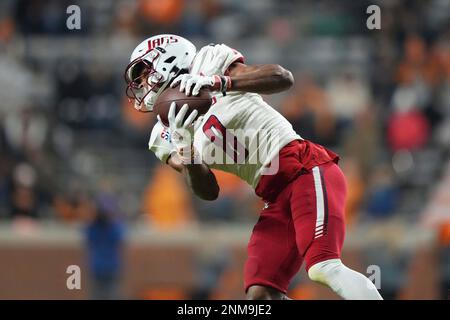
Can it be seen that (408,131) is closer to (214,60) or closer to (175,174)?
(175,174)

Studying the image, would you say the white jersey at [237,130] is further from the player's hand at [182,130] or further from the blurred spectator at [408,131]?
the blurred spectator at [408,131]

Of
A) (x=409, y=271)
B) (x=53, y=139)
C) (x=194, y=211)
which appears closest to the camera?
(x=409, y=271)

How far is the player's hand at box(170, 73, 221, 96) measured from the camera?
18.2 feet

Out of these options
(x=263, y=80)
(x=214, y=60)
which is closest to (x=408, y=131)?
(x=214, y=60)

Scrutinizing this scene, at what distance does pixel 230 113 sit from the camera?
19.6 ft

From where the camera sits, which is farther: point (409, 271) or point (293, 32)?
point (293, 32)

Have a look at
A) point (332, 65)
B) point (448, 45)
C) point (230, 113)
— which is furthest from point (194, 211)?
point (230, 113)

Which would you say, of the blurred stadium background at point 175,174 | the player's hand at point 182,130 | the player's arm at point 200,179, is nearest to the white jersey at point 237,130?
the player's arm at point 200,179

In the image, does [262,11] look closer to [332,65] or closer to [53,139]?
[332,65]

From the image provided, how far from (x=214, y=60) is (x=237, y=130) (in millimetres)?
405

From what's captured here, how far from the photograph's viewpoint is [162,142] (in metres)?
6.20

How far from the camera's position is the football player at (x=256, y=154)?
5.69 metres

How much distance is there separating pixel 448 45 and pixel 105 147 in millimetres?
4211
